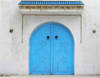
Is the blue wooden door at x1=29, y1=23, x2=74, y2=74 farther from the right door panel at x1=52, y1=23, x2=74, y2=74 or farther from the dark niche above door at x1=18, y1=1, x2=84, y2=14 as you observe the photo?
the dark niche above door at x1=18, y1=1, x2=84, y2=14

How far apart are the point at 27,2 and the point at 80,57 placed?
2926 millimetres

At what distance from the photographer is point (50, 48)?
221 inches

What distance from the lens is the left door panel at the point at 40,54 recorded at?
561 centimetres

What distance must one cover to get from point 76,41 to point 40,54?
1.53 meters

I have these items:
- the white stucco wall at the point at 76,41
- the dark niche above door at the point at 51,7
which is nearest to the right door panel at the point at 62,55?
the white stucco wall at the point at 76,41

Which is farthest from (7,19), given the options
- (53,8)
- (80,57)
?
(80,57)

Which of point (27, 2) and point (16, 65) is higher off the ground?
point (27, 2)

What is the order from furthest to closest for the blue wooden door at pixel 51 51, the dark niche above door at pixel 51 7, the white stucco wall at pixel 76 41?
the blue wooden door at pixel 51 51, the white stucco wall at pixel 76 41, the dark niche above door at pixel 51 7

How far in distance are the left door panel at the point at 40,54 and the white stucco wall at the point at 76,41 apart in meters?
0.21

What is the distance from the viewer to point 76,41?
552cm

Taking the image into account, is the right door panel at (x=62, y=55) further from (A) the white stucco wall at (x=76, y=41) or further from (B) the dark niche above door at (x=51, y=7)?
(B) the dark niche above door at (x=51, y=7)

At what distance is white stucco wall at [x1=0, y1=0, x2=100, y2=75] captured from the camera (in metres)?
5.51

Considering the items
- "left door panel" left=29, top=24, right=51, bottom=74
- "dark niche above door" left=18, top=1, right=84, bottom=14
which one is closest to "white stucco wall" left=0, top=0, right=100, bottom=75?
"left door panel" left=29, top=24, right=51, bottom=74

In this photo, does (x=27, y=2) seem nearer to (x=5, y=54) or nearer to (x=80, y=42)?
(x=5, y=54)
